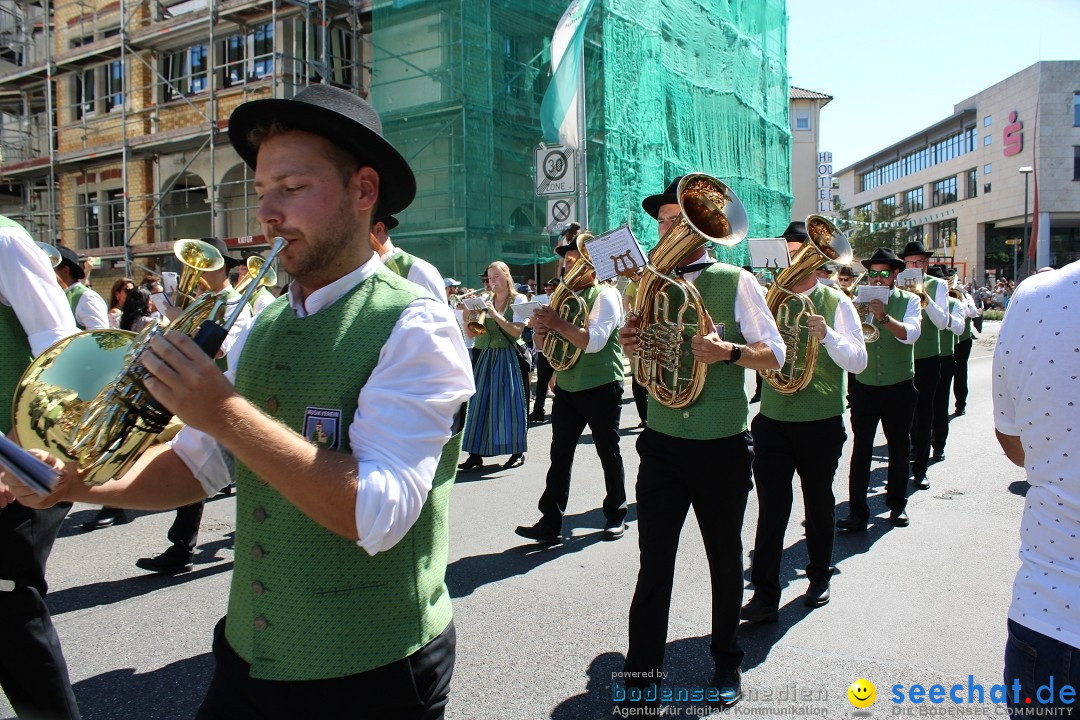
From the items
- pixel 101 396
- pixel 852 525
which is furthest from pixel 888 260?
pixel 101 396

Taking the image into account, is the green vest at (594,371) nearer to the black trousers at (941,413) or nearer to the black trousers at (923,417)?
the black trousers at (923,417)

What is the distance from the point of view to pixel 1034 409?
5.86ft

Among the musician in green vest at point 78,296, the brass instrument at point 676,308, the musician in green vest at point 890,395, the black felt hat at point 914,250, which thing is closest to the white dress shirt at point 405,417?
the brass instrument at point 676,308

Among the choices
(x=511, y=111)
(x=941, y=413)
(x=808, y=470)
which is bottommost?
(x=941, y=413)

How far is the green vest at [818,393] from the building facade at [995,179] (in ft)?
125

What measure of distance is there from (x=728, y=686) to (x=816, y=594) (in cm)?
120

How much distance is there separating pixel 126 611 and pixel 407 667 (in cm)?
330

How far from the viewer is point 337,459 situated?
4.63 feet

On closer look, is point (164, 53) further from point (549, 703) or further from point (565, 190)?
point (549, 703)

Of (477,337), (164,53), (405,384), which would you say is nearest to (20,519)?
(405,384)

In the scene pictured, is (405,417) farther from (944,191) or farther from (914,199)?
(914,199)

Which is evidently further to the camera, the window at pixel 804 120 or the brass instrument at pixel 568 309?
the window at pixel 804 120

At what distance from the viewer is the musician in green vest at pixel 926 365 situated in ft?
22.4

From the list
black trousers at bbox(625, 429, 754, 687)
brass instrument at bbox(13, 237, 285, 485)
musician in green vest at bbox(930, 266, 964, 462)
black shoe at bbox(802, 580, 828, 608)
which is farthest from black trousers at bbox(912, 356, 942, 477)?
brass instrument at bbox(13, 237, 285, 485)
